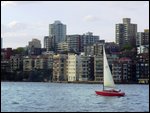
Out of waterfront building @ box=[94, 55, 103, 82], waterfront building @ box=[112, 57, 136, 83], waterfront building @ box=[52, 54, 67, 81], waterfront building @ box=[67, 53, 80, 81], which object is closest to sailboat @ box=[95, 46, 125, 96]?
waterfront building @ box=[112, 57, 136, 83]

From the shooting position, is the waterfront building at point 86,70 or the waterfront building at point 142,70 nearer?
the waterfront building at point 142,70

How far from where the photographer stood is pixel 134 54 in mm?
191750

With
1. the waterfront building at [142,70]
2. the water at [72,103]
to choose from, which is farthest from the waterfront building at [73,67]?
the water at [72,103]

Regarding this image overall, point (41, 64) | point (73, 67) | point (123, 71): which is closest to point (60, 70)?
point (73, 67)

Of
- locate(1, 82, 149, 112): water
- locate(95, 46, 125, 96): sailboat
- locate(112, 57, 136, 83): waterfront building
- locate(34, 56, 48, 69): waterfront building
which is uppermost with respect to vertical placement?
locate(34, 56, 48, 69): waterfront building

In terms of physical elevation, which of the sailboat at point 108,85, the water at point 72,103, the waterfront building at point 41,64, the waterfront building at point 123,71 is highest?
the waterfront building at point 41,64

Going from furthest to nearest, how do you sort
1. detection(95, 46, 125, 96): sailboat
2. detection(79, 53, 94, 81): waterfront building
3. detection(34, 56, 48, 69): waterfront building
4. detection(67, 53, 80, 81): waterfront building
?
1. detection(34, 56, 48, 69): waterfront building
2. detection(67, 53, 80, 81): waterfront building
3. detection(79, 53, 94, 81): waterfront building
4. detection(95, 46, 125, 96): sailboat

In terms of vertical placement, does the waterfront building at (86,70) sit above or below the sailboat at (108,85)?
above

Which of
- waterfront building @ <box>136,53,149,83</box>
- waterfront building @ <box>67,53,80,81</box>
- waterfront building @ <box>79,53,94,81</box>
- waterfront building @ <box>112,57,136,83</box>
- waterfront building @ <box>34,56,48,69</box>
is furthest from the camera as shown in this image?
waterfront building @ <box>34,56,48,69</box>

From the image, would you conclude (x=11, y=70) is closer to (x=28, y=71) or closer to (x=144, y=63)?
(x=28, y=71)

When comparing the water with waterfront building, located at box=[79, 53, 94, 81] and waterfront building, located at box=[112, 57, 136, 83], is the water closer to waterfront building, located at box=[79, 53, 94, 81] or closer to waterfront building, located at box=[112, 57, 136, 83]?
waterfront building, located at box=[112, 57, 136, 83]

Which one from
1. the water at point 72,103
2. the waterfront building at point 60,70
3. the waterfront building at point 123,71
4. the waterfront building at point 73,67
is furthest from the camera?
the waterfront building at point 60,70

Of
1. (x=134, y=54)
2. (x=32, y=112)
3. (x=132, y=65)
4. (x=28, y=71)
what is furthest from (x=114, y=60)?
(x=32, y=112)

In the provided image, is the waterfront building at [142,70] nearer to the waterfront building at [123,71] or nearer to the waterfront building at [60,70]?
the waterfront building at [123,71]
